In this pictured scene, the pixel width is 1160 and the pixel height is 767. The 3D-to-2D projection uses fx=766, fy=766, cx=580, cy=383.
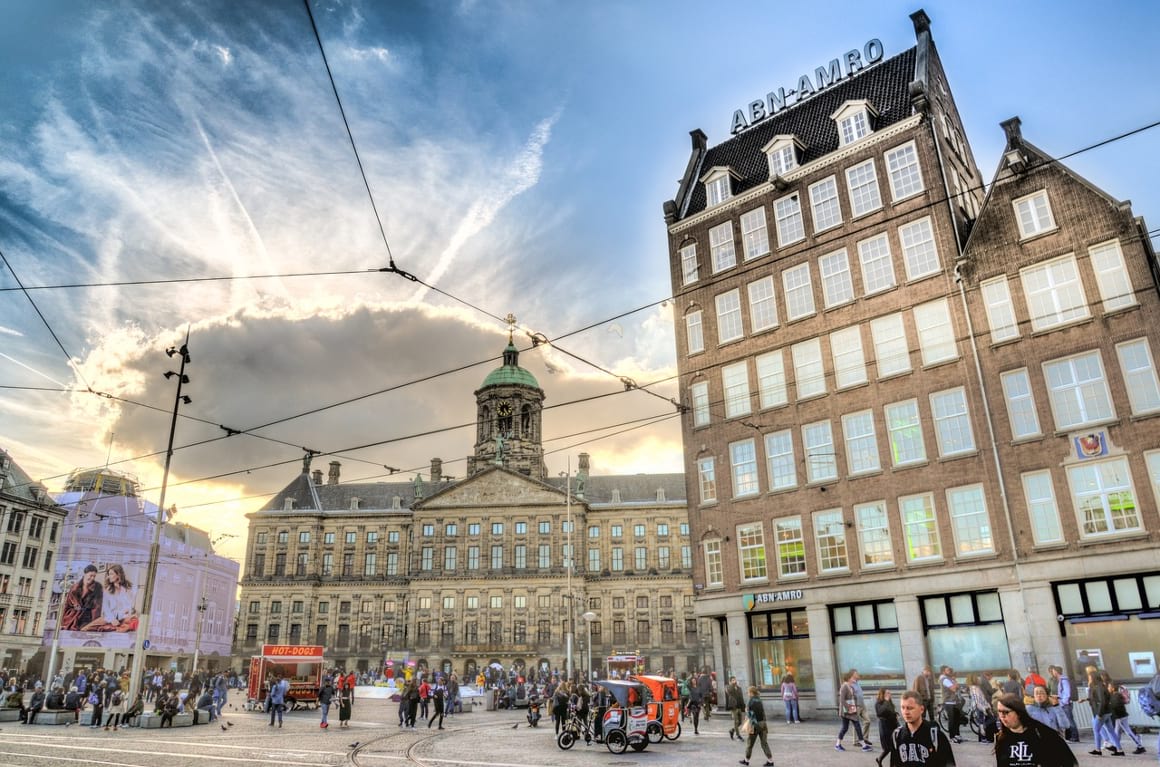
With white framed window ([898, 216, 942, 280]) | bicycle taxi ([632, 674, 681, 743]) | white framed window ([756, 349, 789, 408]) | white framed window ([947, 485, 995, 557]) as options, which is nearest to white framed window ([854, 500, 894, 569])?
white framed window ([947, 485, 995, 557])

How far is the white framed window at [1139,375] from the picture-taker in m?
22.7

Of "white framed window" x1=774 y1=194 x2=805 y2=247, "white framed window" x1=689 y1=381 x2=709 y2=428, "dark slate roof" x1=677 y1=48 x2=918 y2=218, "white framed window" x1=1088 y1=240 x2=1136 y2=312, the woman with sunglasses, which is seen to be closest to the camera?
the woman with sunglasses

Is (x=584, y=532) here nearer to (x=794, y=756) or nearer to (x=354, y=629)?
(x=354, y=629)

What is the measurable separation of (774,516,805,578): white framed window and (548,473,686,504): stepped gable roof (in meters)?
60.7

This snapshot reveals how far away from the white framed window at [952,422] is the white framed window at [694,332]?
408 inches

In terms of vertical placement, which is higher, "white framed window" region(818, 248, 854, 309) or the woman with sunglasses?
"white framed window" region(818, 248, 854, 309)

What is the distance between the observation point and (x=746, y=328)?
32.7 meters

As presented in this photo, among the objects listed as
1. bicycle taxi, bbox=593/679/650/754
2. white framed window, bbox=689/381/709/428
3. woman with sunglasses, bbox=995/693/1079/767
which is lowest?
bicycle taxi, bbox=593/679/650/754

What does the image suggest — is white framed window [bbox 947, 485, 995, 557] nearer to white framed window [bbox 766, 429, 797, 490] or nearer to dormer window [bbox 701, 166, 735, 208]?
white framed window [bbox 766, 429, 797, 490]

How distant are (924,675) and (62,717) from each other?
1104 inches

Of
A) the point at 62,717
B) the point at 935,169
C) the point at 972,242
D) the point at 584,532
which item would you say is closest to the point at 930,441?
the point at 972,242

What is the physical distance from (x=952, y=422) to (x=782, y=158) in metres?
13.9

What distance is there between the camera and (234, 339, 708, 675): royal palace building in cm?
8356

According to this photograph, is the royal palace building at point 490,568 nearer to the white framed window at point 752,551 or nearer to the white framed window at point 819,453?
the white framed window at point 752,551
